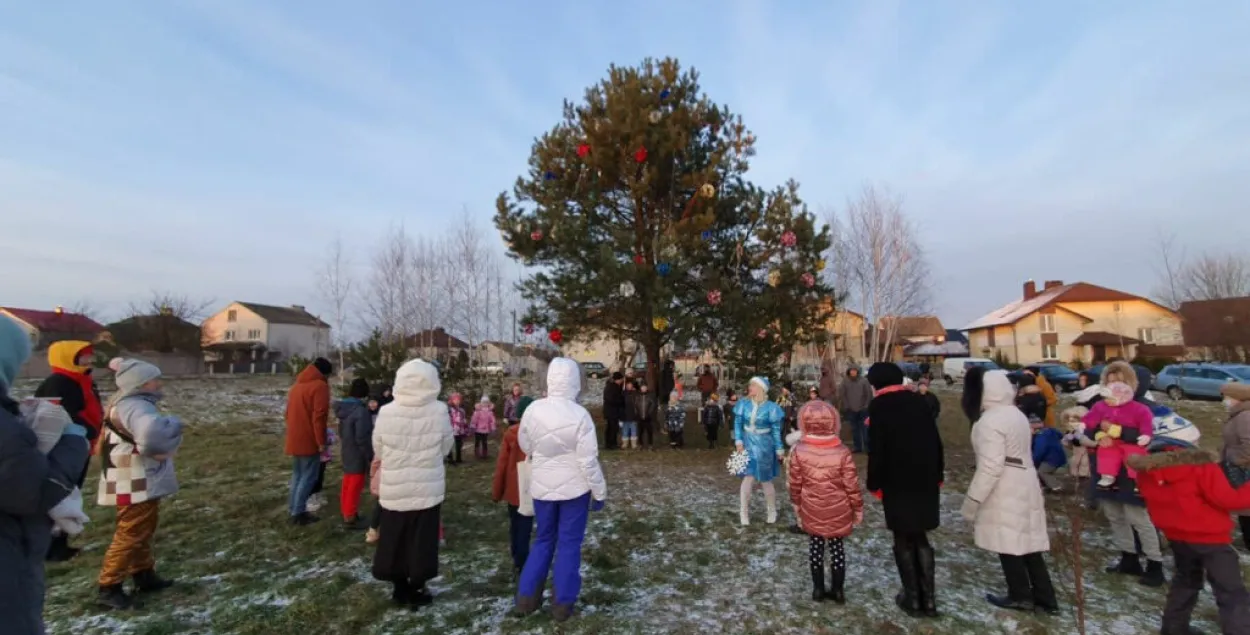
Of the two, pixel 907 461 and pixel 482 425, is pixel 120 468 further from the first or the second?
pixel 482 425

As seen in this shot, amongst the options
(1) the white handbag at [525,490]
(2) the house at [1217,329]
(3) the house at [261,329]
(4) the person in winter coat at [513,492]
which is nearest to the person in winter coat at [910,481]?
(1) the white handbag at [525,490]

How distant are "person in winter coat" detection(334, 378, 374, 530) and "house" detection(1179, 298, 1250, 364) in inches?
1605

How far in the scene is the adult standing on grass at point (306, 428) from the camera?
606cm

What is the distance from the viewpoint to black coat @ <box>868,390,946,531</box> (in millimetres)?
4031

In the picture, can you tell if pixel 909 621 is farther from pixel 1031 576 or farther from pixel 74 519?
pixel 74 519

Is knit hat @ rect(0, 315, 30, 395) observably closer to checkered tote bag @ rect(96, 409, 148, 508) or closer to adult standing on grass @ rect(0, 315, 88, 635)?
adult standing on grass @ rect(0, 315, 88, 635)

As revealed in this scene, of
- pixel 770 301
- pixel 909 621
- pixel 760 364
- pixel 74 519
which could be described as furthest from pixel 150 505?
pixel 760 364

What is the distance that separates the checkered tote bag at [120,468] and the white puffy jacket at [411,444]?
177cm

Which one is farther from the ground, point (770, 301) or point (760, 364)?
point (770, 301)

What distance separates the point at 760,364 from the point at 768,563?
362 inches

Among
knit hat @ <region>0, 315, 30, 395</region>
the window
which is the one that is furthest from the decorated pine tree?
the window

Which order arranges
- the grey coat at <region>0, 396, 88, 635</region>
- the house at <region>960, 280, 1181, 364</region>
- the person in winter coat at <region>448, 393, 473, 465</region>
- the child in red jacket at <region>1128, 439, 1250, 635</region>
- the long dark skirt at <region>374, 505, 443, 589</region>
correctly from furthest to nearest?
the house at <region>960, 280, 1181, 364</region>
the person in winter coat at <region>448, 393, 473, 465</region>
the long dark skirt at <region>374, 505, 443, 589</region>
the child in red jacket at <region>1128, 439, 1250, 635</region>
the grey coat at <region>0, 396, 88, 635</region>

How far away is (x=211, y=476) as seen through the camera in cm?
936

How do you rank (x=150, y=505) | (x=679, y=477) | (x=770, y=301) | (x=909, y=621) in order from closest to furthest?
(x=909, y=621) < (x=150, y=505) < (x=679, y=477) < (x=770, y=301)
